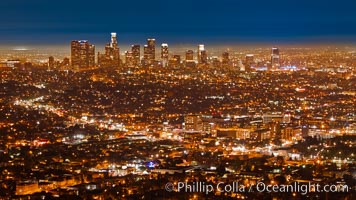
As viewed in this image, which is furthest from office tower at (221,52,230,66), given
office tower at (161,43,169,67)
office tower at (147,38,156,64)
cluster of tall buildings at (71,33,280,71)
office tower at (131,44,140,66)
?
office tower at (131,44,140,66)

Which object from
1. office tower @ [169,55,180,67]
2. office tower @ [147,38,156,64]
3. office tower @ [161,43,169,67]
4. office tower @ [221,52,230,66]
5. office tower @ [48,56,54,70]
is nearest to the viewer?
office tower @ [48,56,54,70]

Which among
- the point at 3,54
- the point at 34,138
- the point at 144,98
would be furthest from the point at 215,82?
the point at 34,138

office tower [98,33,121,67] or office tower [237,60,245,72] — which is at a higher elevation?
office tower [98,33,121,67]

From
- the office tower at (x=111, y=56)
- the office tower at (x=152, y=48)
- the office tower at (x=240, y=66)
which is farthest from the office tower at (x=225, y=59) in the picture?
the office tower at (x=111, y=56)

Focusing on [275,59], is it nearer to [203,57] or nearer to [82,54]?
[203,57]

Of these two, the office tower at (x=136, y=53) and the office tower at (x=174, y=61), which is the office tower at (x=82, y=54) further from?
the office tower at (x=174, y=61)

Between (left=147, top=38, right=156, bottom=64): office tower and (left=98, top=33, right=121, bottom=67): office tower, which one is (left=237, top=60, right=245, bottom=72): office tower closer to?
(left=147, top=38, right=156, bottom=64): office tower

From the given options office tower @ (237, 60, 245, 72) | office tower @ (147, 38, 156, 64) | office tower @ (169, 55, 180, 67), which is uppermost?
office tower @ (147, 38, 156, 64)

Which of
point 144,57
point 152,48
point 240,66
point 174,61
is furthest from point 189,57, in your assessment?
point 240,66
